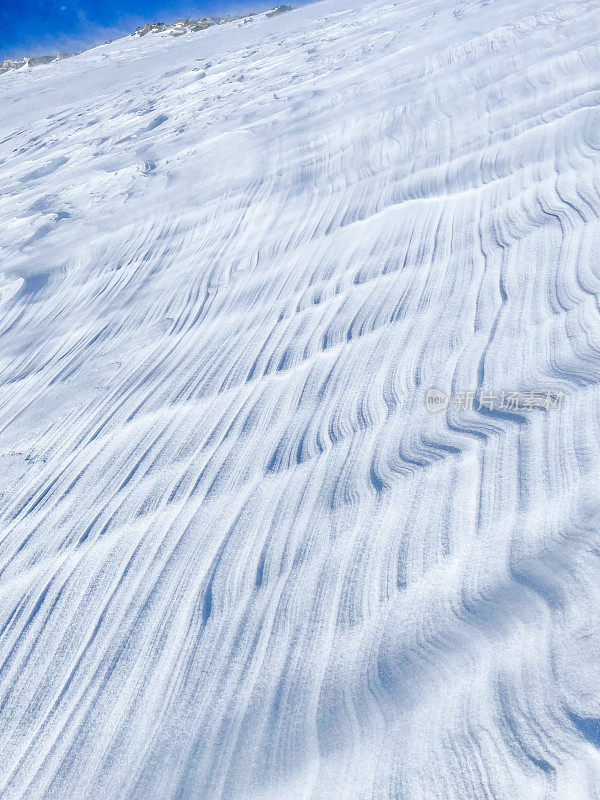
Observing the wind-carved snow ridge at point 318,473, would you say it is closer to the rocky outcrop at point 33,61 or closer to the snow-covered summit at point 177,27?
the snow-covered summit at point 177,27

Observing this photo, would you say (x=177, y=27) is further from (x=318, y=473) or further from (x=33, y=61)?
(x=318, y=473)

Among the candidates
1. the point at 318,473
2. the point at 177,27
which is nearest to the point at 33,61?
the point at 177,27

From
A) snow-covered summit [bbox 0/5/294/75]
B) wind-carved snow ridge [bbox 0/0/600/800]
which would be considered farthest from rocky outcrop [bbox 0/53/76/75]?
wind-carved snow ridge [bbox 0/0/600/800]

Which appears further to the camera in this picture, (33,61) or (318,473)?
(33,61)

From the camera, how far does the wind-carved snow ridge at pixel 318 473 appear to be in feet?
2.34

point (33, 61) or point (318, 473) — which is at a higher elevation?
point (33, 61)

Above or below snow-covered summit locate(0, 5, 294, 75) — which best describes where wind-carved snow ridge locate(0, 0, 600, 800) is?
below

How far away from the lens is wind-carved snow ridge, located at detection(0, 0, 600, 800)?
28.1 inches

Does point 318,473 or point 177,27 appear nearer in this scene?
point 318,473

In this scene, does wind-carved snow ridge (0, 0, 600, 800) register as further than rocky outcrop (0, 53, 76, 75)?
No

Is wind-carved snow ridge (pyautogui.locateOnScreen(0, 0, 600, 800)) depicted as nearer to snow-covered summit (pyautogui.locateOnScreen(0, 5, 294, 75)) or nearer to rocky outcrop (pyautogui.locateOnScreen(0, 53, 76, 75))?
snow-covered summit (pyautogui.locateOnScreen(0, 5, 294, 75))

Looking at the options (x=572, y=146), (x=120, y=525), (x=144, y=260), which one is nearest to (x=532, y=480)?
(x=120, y=525)

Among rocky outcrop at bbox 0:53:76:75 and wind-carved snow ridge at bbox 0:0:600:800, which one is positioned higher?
rocky outcrop at bbox 0:53:76:75

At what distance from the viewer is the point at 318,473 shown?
105cm
